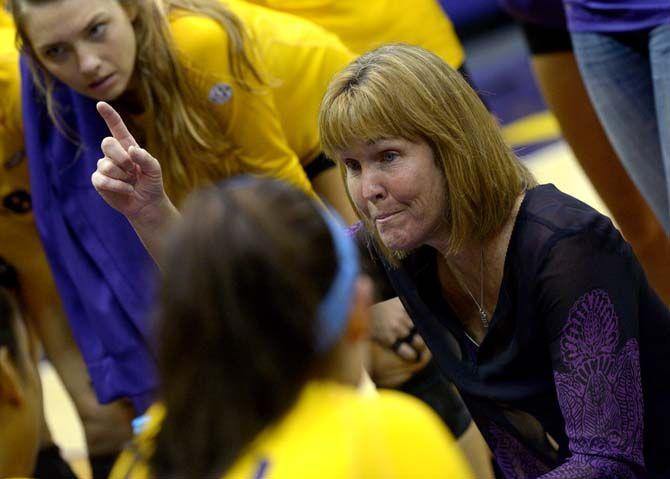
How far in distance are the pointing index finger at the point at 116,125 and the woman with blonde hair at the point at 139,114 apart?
1.53ft

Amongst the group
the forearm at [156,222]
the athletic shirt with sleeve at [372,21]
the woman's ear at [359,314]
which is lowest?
the athletic shirt with sleeve at [372,21]

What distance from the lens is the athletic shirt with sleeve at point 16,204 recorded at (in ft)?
9.27

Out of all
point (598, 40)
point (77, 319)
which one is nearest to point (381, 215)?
point (598, 40)

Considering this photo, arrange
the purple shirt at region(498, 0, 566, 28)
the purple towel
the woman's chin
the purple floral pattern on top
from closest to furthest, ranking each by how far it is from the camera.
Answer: the purple floral pattern on top, the woman's chin, the purple towel, the purple shirt at region(498, 0, 566, 28)

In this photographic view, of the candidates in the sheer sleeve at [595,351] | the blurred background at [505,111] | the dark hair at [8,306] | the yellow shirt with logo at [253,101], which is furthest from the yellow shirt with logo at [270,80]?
the blurred background at [505,111]

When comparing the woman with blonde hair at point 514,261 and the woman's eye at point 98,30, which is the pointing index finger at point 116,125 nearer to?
the woman with blonde hair at point 514,261

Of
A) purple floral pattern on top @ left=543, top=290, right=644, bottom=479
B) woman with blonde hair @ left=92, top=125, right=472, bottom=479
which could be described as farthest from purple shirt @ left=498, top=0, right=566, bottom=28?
woman with blonde hair @ left=92, top=125, right=472, bottom=479

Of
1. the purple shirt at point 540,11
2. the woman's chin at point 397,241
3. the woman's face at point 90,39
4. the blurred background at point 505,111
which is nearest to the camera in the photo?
the woman's chin at point 397,241

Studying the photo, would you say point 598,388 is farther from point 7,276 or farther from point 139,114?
point 7,276

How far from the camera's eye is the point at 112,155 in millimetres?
2061

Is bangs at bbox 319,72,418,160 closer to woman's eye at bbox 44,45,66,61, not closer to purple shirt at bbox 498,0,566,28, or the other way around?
woman's eye at bbox 44,45,66,61

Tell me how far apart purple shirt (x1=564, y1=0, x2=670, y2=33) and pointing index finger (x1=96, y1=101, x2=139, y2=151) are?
40.8 inches

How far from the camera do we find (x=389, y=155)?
1.96 meters

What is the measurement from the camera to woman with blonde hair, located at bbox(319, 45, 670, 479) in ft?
6.22
